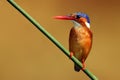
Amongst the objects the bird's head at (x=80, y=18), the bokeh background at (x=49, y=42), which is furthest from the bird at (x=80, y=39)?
the bokeh background at (x=49, y=42)

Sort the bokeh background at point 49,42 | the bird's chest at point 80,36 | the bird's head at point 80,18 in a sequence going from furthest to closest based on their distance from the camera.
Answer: the bokeh background at point 49,42
the bird's chest at point 80,36
the bird's head at point 80,18

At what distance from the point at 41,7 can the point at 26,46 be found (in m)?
0.21

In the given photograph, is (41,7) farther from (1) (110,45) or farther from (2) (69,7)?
(1) (110,45)

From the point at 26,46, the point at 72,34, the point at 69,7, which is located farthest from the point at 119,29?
the point at 72,34

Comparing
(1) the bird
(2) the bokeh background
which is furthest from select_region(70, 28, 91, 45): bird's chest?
(2) the bokeh background

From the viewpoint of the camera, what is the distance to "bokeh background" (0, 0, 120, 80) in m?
2.84

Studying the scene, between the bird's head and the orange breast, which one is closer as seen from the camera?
the bird's head

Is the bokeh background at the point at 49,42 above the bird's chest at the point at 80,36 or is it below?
above

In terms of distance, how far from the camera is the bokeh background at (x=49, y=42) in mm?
2842

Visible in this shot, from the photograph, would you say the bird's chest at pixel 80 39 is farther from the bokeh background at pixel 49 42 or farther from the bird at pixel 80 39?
the bokeh background at pixel 49 42

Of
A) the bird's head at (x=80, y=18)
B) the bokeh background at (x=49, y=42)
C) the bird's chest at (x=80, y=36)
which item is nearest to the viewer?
the bird's head at (x=80, y=18)

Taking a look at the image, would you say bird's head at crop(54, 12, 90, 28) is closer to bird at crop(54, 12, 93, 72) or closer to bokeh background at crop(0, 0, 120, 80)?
bird at crop(54, 12, 93, 72)

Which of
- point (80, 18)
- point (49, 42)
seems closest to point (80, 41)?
point (80, 18)

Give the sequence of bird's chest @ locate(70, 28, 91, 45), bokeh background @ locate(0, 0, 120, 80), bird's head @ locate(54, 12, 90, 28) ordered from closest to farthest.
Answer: bird's head @ locate(54, 12, 90, 28), bird's chest @ locate(70, 28, 91, 45), bokeh background @ locate(0, 0, 120, 80)
